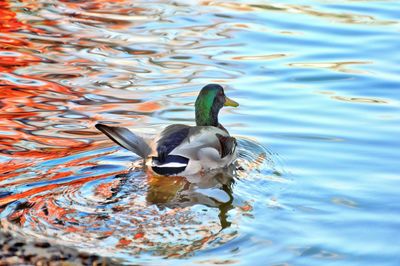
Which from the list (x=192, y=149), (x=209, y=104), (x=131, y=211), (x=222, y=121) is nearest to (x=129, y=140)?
(x=192, y=149)

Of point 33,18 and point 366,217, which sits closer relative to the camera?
point 366,217

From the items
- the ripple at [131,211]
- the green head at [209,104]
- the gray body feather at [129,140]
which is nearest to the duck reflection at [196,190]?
the ripple at [131,211]

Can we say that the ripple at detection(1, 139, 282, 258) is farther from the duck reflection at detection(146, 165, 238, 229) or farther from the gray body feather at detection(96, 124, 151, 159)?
the gray body feather at detection(96, 124, 151, 159)

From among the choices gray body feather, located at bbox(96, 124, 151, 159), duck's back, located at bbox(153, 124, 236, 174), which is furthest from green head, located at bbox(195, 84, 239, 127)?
gray body feather, located at bbox(96, 124, 151, 159)

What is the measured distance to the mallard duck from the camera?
918 cm

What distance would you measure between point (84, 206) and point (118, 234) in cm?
69

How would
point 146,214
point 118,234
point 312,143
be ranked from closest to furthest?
point 118,234 < point 146,214 < point 312,143

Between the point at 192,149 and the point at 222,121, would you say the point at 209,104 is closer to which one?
the point at 192,149

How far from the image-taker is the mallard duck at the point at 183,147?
9.18 meters

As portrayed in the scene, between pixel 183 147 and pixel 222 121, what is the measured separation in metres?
1.73

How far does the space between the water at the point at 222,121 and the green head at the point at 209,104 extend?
358mm

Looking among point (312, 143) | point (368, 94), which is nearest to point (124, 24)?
point (368, 94)

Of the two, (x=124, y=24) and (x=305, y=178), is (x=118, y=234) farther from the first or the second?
(x=124, y=24)

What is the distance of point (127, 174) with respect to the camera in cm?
924
